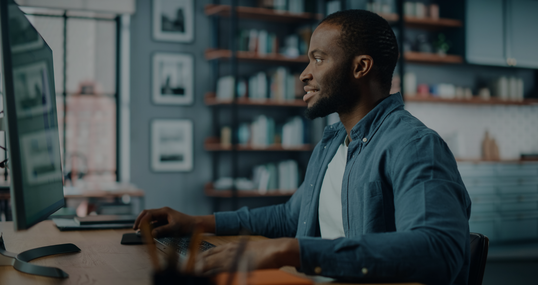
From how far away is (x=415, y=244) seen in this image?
89cm

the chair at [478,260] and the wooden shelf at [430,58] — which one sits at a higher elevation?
the wooden shelf at [430,58]

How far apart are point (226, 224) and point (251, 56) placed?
11.2ft

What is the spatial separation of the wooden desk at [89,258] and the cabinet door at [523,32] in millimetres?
5337

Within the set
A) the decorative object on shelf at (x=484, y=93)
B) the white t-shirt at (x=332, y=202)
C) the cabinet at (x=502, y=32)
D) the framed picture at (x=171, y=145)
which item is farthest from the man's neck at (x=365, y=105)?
the decorative object on shelf at (x=484, y=93)

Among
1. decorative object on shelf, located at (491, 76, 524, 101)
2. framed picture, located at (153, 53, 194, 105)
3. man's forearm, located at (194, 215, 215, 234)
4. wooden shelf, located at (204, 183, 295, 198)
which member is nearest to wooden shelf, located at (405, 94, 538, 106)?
decorative object on shelf, located at (491, 76, 524, 101)

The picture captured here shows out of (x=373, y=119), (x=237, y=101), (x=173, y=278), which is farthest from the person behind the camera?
(x=237, y=101)

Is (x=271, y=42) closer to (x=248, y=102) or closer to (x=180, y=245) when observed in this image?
(x=248, y=102)

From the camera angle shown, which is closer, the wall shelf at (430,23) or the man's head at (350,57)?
the man's head at (350,57)

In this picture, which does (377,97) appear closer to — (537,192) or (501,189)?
(501,189)

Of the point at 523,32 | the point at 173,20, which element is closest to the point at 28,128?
the point at 173,20

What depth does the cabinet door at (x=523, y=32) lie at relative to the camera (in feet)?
18.8

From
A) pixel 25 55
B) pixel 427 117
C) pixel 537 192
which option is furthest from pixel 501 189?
pixel 25 55

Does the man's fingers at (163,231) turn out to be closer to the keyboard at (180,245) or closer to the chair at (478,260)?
the keyboard at (180,245)

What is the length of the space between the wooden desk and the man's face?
47 cm
